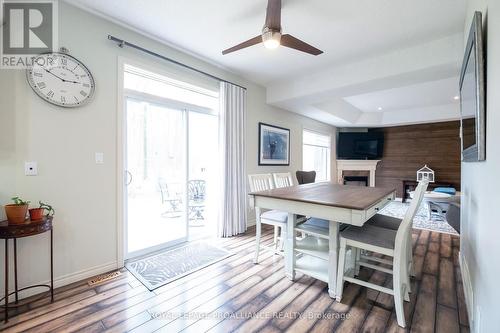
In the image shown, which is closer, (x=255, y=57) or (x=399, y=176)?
(x=255, y=57)

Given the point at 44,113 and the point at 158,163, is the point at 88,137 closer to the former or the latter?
the point at 44,113

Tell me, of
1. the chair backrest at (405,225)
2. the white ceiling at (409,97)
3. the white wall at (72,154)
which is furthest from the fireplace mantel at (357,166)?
the white wall at (72,154)

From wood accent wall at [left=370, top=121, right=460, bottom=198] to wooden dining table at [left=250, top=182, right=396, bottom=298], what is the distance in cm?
507

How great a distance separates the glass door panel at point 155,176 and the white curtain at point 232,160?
0.57 meters

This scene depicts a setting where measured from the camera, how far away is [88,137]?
85.4 inches

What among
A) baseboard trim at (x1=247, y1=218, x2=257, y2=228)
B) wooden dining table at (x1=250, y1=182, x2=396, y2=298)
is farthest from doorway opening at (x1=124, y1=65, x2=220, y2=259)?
wooden dining table at (x1=250, y1=182, x2=396, y2=298)

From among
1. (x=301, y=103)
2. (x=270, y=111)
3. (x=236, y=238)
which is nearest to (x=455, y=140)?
(x=301, y=103)

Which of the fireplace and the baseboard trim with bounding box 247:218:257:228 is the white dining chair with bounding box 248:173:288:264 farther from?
the fireplace

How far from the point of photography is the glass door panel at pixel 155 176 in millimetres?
2666

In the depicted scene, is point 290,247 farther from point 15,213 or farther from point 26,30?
point 26,30

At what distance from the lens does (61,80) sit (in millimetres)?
1990

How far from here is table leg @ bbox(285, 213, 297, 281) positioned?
217cm

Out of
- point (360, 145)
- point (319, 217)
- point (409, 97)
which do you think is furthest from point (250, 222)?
point (360, 145)

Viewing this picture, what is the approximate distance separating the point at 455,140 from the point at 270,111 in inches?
210
